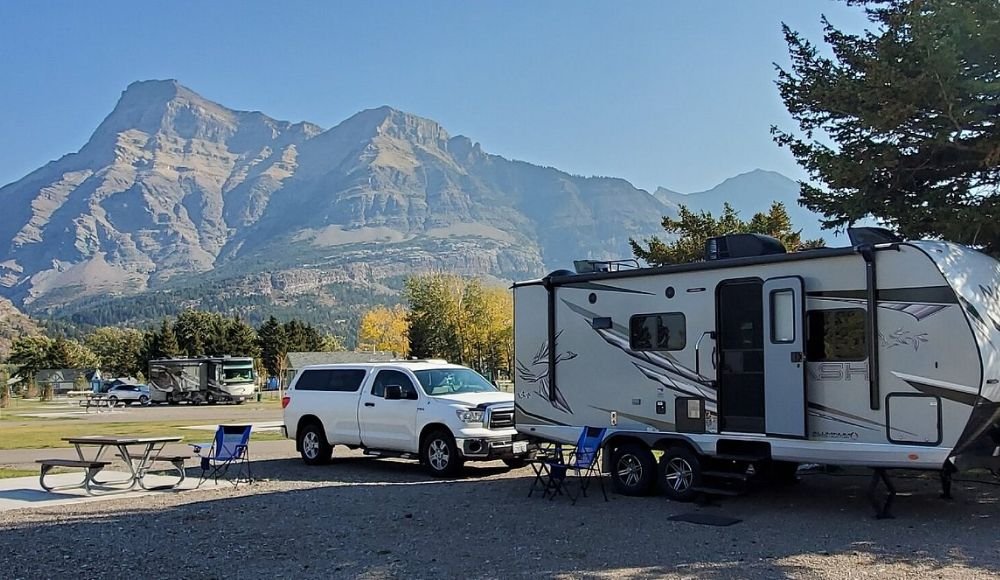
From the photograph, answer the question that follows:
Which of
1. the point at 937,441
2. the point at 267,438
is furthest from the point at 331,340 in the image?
the point at 937,441

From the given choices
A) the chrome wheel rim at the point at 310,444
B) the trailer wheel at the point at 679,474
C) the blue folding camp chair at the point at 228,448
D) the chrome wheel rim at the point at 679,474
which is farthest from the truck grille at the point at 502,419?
the chrome wheel rim at the point at 310,444

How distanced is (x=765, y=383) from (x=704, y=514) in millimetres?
1671

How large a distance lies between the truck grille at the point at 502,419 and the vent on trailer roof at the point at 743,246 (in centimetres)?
443

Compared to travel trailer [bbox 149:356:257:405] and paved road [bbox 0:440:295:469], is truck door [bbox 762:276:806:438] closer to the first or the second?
paved road [bbox 0:440:295:469]

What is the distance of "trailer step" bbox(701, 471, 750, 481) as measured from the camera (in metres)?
10.7

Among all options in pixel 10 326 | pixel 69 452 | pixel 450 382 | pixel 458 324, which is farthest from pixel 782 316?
pixel 10 326

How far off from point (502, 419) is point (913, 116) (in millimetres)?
7476

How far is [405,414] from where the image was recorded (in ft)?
48.9

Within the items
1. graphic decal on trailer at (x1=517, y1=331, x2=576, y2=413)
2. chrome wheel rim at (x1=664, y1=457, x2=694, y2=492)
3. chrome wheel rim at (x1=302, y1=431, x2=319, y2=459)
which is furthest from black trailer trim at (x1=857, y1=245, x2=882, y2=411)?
chrome wheel rim at (x1=302, y1=431, x2=319, y2=459)

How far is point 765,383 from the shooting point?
1059cm

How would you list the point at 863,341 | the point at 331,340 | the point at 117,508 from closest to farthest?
the point at 863,341, the point at 117,508, the point at 331,340

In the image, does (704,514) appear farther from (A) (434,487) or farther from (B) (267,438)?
(B) (267,438)

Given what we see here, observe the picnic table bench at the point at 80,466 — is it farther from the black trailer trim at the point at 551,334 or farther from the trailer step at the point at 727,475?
the trailer step at the point at 727,475

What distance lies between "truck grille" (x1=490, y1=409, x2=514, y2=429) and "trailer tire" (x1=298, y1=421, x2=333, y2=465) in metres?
3.55
